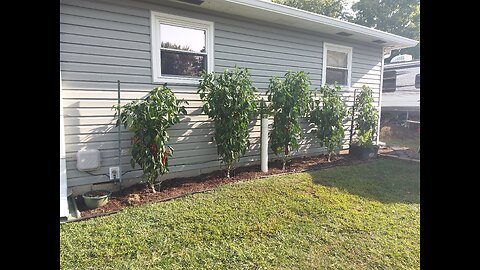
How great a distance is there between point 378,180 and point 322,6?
1602 centimetres

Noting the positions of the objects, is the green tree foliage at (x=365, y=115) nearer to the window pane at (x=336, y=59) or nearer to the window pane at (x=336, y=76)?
the window pane at (x=336, y=76)

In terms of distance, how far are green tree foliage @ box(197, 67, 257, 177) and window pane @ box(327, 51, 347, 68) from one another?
2798mm

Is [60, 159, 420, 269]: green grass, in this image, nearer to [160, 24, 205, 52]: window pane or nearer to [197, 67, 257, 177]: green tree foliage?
[197, 67, 257, 177]: green tree foliage

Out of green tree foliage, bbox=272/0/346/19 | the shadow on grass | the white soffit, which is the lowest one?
the shadow on grass

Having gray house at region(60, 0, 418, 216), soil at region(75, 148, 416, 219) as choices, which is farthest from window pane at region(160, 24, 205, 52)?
soil at region(75, 148, 416, 219)

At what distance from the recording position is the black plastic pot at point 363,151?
5.96 metres

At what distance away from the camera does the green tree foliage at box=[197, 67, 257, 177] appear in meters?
3.89

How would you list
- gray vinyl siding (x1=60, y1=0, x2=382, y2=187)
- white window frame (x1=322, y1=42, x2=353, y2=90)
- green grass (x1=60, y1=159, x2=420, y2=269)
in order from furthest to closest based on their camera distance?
white window frame (x1=322, y1=42, x2=353, y2=90) < gray vinyl siding (x1=60, y1=0, x2=382, y2=187) < green grass (x1=60, y1=159, x2=420, y2=269)

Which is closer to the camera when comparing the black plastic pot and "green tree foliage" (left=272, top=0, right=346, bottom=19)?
the black plastic pot

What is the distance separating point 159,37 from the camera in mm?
3877

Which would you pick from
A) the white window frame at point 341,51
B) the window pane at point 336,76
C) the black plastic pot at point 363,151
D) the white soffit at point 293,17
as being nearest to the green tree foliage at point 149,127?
the white soffit at point 293,17
